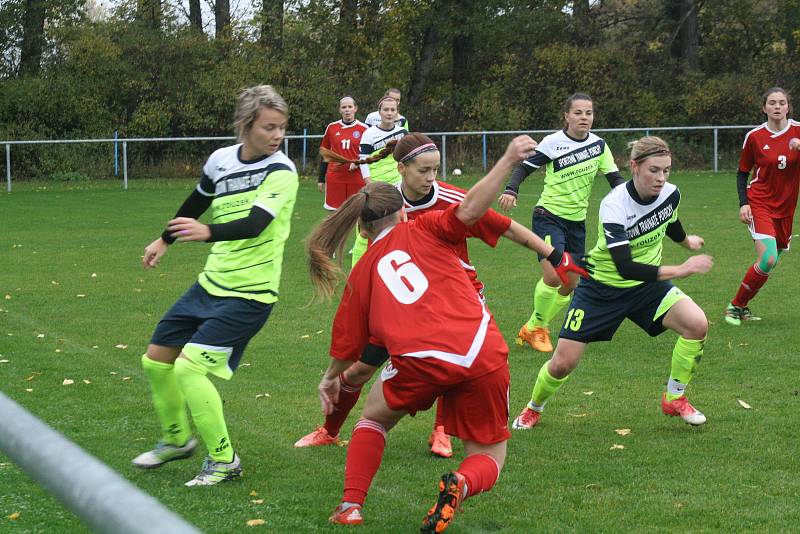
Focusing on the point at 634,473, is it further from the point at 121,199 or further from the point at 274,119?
the point at 121,199

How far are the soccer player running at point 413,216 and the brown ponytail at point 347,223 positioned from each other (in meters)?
0.35

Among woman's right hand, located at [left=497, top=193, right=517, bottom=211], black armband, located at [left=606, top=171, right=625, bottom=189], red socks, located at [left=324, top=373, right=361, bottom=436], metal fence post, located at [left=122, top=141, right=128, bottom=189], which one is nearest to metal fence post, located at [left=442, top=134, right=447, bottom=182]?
metal fence post, located at [left=122, top=141, right=128, bottom=189]

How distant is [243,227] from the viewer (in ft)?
Answer: 16.0

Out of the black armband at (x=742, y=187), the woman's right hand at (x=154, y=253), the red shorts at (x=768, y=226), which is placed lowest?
the red shorts at (x=768, y=226)

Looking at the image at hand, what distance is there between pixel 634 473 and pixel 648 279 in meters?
1.02

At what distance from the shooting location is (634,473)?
523 centimetres

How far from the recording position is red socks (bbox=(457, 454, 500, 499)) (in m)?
4.09

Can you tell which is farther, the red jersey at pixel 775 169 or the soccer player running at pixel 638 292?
the red jersey at pixel 775 169

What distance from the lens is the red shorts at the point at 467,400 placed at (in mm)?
4156

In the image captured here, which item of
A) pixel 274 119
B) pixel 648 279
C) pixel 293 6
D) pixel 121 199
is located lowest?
pixel 121 199

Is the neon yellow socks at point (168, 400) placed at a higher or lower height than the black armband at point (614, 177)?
lower

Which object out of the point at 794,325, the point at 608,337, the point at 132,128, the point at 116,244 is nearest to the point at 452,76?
the point at 132,128

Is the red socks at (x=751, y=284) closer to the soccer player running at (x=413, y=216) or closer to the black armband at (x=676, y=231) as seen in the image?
the black armband at (x=676, y=231)

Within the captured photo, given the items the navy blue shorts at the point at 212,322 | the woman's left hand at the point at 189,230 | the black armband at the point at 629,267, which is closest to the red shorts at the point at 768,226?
the black armband at the point at 629,267
